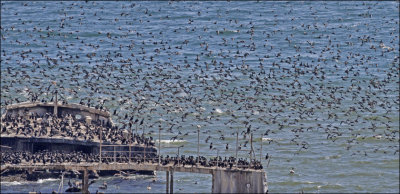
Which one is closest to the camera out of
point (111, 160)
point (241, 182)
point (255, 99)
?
point (241, 182)

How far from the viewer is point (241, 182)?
9838 centimetres

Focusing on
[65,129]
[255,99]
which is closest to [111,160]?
[65,129]

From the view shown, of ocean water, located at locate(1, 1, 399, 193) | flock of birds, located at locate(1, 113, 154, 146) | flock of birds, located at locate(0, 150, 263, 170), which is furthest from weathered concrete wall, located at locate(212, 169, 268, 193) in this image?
flock of birds, located at locate(1, 113, 154, 146)

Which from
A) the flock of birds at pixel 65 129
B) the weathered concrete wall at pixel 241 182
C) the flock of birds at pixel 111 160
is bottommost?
the weathered concrete wall at pixel 241 182

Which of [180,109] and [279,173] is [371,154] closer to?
[279,173]

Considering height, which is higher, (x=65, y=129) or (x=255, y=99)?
(x=255, y=99)

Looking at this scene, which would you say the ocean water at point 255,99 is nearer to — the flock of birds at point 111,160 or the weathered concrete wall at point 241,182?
the flock of birds at point 111,160

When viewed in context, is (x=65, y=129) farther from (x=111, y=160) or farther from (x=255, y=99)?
(x=255, y=99)

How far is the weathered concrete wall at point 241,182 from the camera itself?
322 ft

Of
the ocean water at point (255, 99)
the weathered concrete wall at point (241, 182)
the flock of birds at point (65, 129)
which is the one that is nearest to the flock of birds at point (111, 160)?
the weathered concrete wall at point (241, 182)

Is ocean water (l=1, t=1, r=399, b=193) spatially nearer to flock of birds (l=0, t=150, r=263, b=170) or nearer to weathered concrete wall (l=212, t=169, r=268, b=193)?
flock of birds (l=0, t=150, r=263, b=170)

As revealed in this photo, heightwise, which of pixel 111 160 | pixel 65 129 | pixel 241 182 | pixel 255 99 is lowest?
pixel 241 182

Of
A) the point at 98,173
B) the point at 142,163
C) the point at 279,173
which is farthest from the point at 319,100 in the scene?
the point at 142,163

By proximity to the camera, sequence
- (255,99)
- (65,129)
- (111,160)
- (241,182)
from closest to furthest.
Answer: (241,182) < (111,160) < (65,129) < (255,99)
